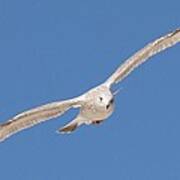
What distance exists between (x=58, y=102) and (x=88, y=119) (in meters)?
0.50

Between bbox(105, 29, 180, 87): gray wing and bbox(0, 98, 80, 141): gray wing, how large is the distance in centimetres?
106

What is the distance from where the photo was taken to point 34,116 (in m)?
12.3

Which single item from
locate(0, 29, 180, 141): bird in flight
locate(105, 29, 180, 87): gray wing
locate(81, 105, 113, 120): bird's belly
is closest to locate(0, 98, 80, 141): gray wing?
locate(0, 29, 180, 141): bird in flight

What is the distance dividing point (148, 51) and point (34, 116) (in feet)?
6.47

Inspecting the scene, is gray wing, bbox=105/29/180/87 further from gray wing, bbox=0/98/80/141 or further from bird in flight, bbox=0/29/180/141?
gray wing, bbox=0/98/80/141

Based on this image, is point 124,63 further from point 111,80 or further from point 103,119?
point 103,119

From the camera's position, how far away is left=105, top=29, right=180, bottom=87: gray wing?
13160 millimetres

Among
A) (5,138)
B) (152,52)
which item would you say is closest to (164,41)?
(152,52)

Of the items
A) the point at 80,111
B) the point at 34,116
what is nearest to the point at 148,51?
the point at 80,111

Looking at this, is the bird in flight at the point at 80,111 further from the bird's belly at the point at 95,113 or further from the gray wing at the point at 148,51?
the gray wing at the point at 148,51

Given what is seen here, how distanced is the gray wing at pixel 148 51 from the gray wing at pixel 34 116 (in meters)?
1.06

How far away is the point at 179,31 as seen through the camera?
522 inches

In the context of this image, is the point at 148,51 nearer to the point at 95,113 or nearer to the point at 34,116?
the point at 95,113

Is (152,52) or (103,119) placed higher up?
(152,52)
